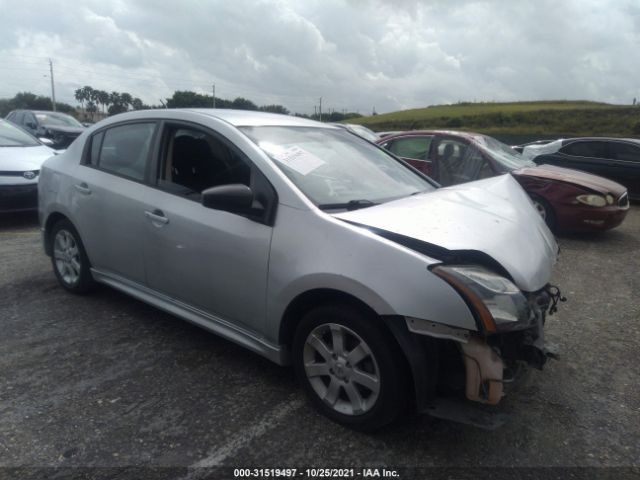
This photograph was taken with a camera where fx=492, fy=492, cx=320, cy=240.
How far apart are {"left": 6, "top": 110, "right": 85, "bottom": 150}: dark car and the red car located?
10.2 meters

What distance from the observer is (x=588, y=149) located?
10.1m

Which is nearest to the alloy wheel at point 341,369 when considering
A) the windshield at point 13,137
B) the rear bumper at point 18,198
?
the rear bumper at point 18,198

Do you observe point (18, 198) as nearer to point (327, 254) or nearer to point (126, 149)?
point (126, 149)

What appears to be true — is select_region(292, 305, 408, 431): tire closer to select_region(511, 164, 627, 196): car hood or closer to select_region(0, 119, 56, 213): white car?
select_region(511, 164, 627, 196): car hood

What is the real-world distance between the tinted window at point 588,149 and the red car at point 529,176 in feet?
10.1

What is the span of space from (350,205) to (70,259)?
2778 mm

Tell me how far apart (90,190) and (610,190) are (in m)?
6.57

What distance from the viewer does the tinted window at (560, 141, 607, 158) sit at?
33.0ft

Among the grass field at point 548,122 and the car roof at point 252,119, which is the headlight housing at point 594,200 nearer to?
the car roof at point 252,119

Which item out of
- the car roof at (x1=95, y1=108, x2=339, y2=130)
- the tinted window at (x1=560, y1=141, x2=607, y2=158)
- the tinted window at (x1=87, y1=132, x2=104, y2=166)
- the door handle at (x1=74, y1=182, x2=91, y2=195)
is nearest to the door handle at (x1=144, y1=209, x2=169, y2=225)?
the car roof at (x1=95, y1=108, x2=339, y2=130)

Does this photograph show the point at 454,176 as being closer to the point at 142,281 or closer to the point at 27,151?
the point at 142,281

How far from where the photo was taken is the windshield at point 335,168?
9.30 feet

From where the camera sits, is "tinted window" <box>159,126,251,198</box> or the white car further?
the white car

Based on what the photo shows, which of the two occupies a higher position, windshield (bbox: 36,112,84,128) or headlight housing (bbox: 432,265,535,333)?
windshield (bbox: 36,112,84,128)
